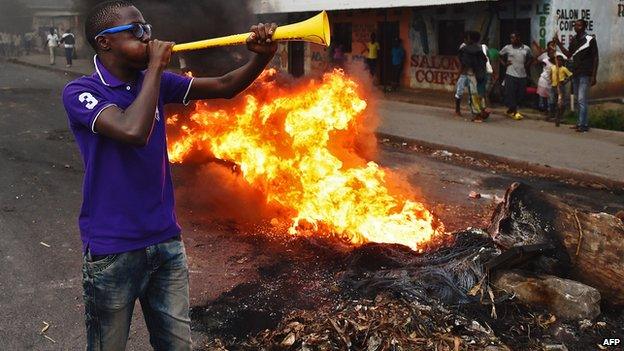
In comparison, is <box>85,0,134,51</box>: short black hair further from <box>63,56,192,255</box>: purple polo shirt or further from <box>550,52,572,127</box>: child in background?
<box>550,52,572,127</box>: child in background

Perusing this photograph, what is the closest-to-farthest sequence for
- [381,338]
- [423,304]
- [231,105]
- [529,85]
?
[381,338]
[423,304]
[231,105]
[529,85]

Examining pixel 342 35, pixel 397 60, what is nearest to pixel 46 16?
pixel 342 35

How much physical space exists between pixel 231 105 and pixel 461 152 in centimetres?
470

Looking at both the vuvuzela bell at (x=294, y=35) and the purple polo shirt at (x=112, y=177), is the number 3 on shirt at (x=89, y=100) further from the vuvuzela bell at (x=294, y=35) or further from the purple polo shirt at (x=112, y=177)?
the vuvuzela bell at (x=294, y=35)

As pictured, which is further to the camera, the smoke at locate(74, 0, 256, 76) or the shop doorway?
the shop doorway

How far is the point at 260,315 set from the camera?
13.7 ft

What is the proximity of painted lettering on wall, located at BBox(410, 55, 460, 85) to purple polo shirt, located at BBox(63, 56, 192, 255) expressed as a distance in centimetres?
1426

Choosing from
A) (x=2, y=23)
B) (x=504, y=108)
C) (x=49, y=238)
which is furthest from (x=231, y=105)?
(x=2, y=23)

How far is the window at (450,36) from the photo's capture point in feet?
51.0

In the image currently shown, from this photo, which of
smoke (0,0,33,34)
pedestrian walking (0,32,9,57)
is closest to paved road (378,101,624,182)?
smoke (0,0,33,34)

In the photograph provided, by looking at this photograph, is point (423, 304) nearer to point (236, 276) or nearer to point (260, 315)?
point (260, 315)

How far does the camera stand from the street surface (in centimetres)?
428

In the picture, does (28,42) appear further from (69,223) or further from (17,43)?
(69,223)

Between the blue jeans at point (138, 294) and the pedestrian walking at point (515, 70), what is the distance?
37.1 feet
